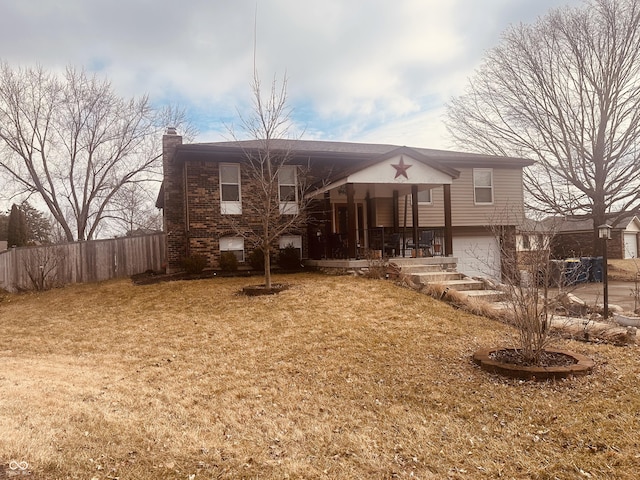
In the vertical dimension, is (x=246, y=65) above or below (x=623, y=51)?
below

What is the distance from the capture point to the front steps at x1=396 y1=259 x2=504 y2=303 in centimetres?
987

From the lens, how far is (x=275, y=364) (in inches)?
241

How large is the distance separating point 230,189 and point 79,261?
565 cm

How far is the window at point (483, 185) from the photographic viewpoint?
17.3 meters

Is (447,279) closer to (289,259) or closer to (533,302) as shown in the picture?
(289,259)

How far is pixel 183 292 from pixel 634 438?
9270 millimetres

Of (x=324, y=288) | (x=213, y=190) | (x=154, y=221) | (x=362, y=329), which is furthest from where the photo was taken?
(x=154, y=221)

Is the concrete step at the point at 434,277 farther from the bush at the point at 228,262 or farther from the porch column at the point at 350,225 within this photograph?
the bush at the point at 228,262

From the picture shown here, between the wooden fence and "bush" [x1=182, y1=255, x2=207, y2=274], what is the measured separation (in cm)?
344

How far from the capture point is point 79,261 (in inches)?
593

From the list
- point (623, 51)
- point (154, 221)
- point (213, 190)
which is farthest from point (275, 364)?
point (154, 221)

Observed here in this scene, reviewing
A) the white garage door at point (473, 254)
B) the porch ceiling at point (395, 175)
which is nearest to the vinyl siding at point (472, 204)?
the white garage door at point (473, 254)

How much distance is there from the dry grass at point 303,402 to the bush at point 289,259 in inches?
217

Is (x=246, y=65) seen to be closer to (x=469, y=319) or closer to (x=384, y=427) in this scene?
(x=469, y=319)
